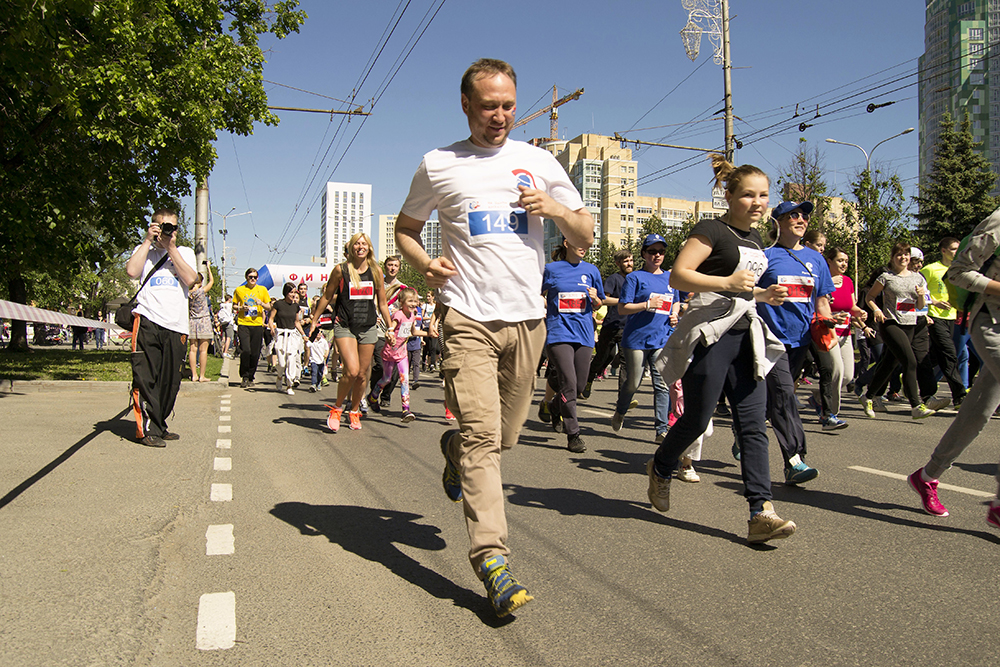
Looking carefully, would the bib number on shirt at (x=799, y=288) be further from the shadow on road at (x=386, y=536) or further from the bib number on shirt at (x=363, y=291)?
the bib number on shirt at (x=363, y=291)

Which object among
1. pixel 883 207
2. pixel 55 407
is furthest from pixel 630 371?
pixel 883 207

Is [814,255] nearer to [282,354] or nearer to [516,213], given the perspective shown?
[516,213]

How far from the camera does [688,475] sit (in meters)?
5.89

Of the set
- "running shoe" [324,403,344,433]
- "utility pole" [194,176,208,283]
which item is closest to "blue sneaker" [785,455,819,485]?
"running shoe" [324,403,344,433]

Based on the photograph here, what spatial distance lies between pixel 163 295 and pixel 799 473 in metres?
5.45

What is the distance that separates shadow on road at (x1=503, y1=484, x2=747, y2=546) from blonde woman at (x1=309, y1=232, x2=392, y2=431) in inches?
135

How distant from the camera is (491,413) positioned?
11.1 ft

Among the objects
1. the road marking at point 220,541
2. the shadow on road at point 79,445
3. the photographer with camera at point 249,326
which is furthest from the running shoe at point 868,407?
the photographer with camera at point 249,326

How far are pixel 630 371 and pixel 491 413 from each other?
188 inches

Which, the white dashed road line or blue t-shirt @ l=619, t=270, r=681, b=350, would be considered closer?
the white dashed road line

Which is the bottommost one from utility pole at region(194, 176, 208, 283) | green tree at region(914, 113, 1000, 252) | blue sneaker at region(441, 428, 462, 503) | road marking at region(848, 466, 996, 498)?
road marking at region(848, 466, 996, 498)

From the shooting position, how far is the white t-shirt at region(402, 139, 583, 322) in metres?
3.46

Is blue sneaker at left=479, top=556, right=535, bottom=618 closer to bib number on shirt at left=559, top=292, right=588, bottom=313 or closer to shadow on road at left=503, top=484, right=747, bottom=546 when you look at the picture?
shadow on road at left=503, top=484, right=747, bottom=546

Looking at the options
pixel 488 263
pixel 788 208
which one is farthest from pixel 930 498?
pixel 488 263
